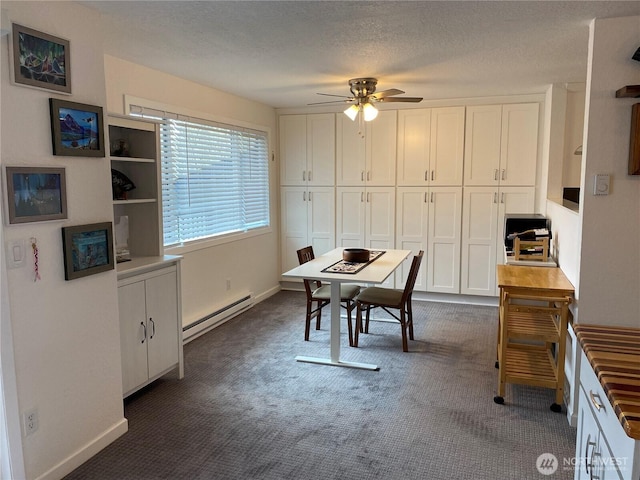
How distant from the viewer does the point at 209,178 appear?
466 cm

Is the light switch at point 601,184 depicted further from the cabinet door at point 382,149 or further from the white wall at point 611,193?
the cabinet door at point 382,149

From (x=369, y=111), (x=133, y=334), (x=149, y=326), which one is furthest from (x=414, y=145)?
(x=133, y=334)

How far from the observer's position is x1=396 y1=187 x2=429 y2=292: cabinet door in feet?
18.3

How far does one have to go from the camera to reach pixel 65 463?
2363 mm

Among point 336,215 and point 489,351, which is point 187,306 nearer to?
point 336,215

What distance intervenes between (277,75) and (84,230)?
89.6 inches

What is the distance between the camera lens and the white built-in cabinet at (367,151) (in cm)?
560

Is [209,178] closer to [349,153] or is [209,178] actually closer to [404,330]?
→ [349,153]

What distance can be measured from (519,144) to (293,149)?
2683 mm

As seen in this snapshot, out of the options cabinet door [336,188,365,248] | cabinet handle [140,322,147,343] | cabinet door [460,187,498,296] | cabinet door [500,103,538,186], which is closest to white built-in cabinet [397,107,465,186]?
cabinet door [460,187,498,296]

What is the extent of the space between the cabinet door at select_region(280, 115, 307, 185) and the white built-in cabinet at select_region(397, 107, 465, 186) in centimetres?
122

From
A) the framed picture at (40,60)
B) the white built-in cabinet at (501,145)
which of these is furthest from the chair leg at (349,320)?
the framed picture at (40,60)

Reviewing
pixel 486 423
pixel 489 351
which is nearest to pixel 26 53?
pixel 486 423

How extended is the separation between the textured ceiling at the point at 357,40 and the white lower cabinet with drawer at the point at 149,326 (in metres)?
1.55
